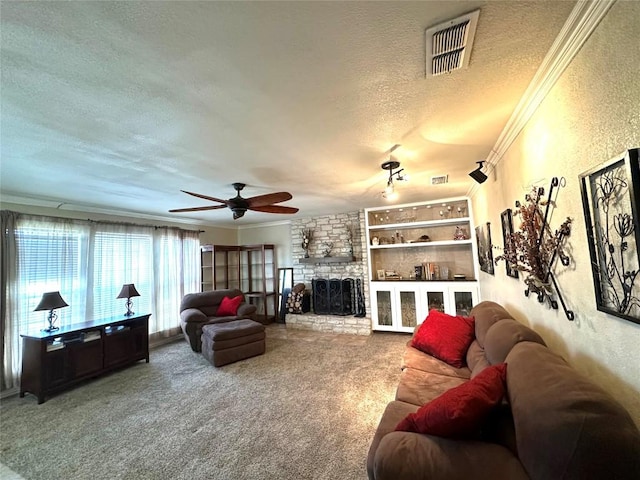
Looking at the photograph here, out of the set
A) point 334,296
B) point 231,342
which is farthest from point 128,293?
point 334,296

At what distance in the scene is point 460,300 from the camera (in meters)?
4.67

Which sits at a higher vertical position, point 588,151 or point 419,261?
point 588,151

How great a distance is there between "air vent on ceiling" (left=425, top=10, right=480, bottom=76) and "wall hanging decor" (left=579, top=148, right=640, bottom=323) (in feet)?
2.51

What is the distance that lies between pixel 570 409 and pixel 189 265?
19.3ft

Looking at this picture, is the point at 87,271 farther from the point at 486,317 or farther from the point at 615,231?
the point at 615,231

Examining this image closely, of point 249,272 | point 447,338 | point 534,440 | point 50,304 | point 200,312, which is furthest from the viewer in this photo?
point 249,272

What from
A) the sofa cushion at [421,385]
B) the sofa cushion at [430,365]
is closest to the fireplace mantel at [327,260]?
the sofa cushion at [430,365]

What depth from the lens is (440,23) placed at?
112cm

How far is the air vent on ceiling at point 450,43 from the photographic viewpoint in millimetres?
1122

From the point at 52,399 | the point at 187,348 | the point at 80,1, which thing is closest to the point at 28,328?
the point at 52,399

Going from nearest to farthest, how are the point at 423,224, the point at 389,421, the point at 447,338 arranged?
the point at 389,421
the point at 447,338
the point at 423,224

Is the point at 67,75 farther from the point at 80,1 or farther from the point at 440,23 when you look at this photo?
the point at 440,23

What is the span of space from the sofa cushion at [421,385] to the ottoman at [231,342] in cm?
256

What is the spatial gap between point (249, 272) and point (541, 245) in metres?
5.92
